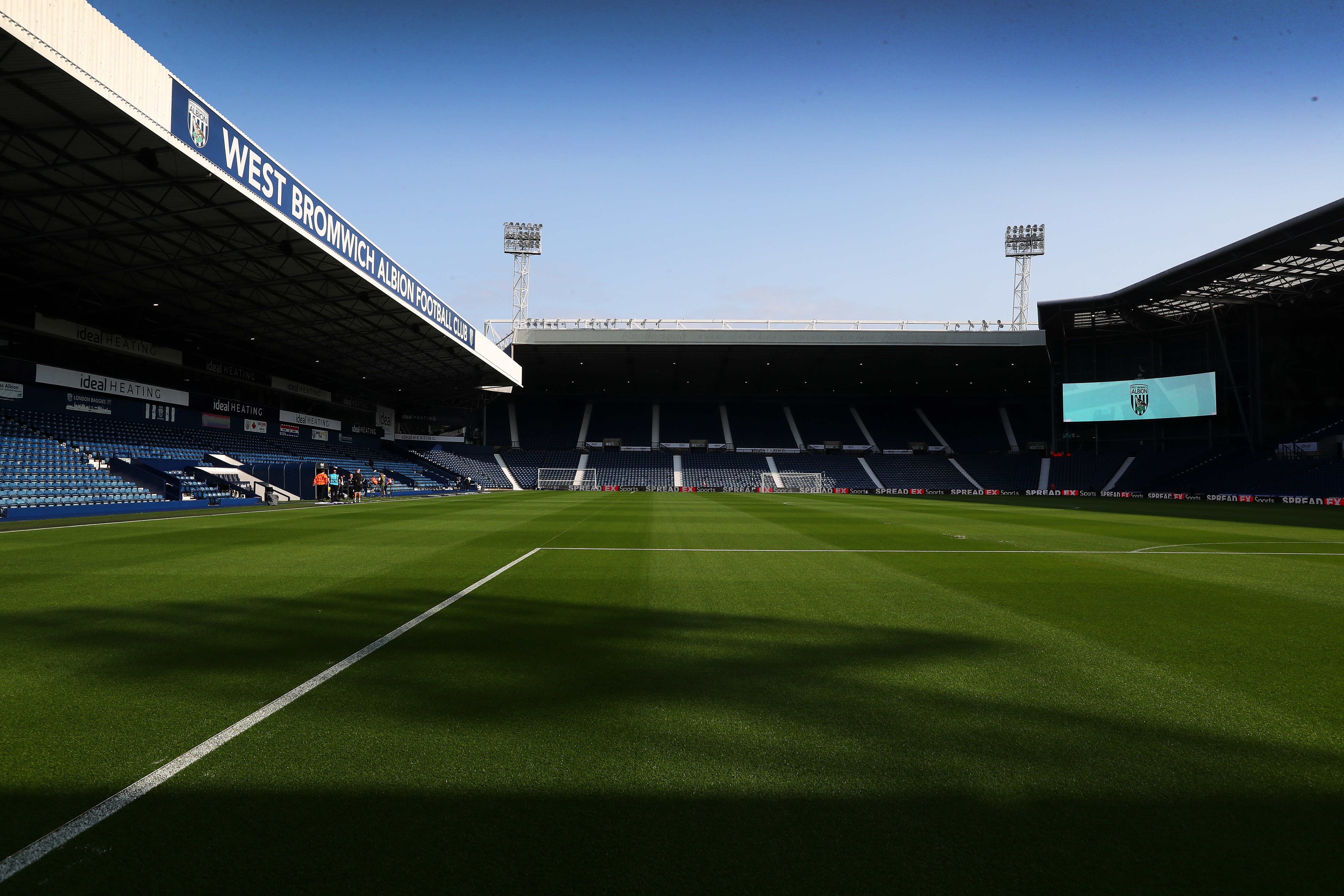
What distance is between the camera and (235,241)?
2150 cm

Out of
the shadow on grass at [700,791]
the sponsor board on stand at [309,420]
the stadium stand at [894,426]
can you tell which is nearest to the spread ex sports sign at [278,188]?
the shadow on grass at [700,791]

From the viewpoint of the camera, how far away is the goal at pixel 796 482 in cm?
5762

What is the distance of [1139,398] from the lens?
4922 cm

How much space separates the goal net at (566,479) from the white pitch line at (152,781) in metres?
52.8

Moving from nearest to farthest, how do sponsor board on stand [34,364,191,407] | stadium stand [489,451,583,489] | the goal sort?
sponsor board on stand [34,364,191,407] < the goal < stadium stand [489,451,583,489]

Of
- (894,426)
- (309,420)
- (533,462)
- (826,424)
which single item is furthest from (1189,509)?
(309,420)

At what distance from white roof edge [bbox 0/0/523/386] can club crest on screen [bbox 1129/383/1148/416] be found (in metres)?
56.0

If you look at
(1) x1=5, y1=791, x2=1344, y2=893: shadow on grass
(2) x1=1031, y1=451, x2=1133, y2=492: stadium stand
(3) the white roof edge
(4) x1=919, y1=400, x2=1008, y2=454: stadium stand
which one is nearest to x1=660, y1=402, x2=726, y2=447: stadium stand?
(4) x1=919, y1=400, x2=1008, y2=454: stadium stand

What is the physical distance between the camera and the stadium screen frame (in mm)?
45906

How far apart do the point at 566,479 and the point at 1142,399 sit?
4598 cm

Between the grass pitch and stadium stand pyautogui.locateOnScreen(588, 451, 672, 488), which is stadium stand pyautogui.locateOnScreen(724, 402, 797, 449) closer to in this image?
stadium stand pyautogui.locateOnScreen(588, 451, 672, 488)

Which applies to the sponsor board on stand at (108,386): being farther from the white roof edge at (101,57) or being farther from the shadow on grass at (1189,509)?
the shadow on grass at (1189,509)

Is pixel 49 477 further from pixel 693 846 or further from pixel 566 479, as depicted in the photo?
pixel 566 479

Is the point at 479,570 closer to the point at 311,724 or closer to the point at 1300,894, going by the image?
the point at 311,724
